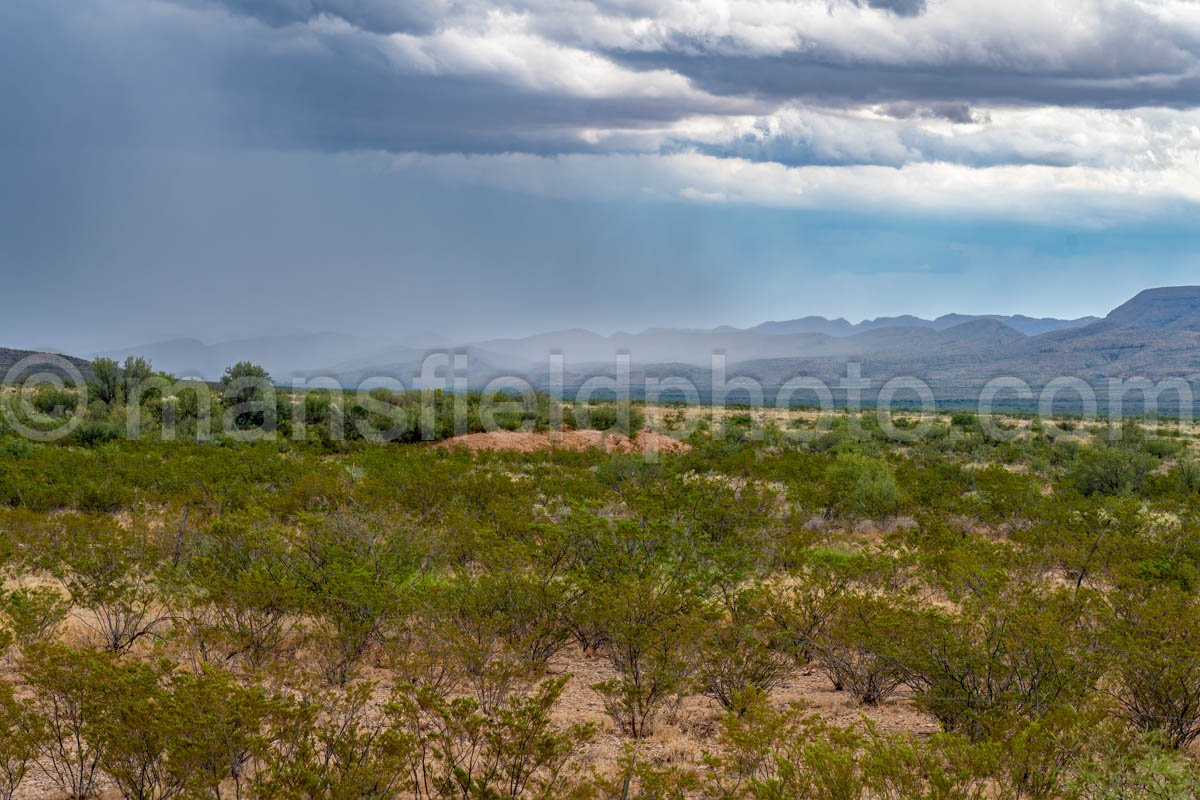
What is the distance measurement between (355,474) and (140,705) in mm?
14706

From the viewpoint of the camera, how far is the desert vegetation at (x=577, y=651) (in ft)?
19.4

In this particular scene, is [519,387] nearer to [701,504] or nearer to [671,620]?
[701,504]

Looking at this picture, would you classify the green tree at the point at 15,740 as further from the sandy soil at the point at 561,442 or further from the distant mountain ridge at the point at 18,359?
the distant mountain ridge at the point at 18,359

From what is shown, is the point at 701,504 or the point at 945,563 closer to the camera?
the point at 945,563

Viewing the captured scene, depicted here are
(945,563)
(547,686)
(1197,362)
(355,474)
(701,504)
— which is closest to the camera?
(547,686)

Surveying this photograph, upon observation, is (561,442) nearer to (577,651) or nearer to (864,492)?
(864,492)

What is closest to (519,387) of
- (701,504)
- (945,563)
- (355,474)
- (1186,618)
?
(355,474)

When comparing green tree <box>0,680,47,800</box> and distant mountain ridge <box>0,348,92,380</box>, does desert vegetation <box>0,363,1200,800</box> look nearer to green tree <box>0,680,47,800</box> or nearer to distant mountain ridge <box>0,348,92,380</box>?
green tree <box>0,680,47,800</box>

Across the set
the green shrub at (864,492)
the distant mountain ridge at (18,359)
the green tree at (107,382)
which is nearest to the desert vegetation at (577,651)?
the green shrub at (864,492)

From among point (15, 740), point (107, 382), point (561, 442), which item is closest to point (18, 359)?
point (107, 382)

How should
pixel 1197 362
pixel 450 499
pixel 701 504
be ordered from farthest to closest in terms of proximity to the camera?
pixel 1197 362, pixel 450 499, pixel 701 504

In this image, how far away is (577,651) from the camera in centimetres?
1020

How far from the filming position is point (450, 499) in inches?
678

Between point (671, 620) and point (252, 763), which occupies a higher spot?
point (671, 620)
